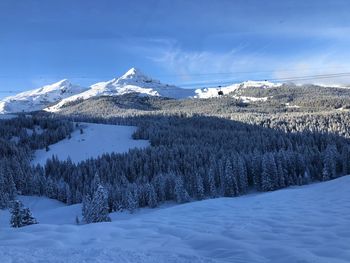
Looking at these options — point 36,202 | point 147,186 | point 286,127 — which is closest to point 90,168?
point 36,202

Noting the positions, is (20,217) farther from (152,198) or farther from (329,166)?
(329,166)

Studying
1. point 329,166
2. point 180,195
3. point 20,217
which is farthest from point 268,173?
point 20,217

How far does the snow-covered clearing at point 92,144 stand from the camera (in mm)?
156000

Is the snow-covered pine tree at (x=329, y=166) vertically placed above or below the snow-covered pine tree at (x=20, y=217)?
below

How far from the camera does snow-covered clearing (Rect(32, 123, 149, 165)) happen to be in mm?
156000

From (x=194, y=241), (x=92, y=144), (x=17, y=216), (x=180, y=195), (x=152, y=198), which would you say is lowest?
(x=152, y=198)

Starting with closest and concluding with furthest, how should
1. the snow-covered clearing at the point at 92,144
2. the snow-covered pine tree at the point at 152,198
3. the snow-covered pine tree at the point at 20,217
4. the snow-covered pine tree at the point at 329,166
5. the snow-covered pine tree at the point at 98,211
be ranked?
1. the snow-covered pine tree at the point at 20,217
2. the snow-covered pine tree at the point at 98,211
3. the snow-covered pine tree at the point at 152,198
4. the snow-covered pine tree at the point at 329,166
5. the snow-covered clearing at the point at 92,144

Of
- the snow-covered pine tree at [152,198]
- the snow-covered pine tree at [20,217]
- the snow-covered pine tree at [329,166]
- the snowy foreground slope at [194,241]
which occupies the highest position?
the snowy foreground slope at [194,241]

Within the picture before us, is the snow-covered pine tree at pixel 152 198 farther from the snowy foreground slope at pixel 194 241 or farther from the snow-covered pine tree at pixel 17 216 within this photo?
the snowy foreground slope at pixel 194 241

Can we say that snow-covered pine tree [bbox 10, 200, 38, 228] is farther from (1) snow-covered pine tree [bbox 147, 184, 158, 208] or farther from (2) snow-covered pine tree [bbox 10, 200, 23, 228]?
(1) snow-covered pine tree [bbox 147, 184, 158, 208]

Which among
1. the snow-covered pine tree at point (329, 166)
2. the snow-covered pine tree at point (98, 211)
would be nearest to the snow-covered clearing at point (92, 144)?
the snow-covered pine tree at point (329, 166)

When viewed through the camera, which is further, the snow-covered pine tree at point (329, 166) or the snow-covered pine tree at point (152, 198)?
the snow-covered pine tree at point (329, 166)

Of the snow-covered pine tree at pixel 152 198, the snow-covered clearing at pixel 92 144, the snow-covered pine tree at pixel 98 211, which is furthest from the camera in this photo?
the snow-covered clearing at pixel 92 144

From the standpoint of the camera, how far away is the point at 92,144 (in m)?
170
